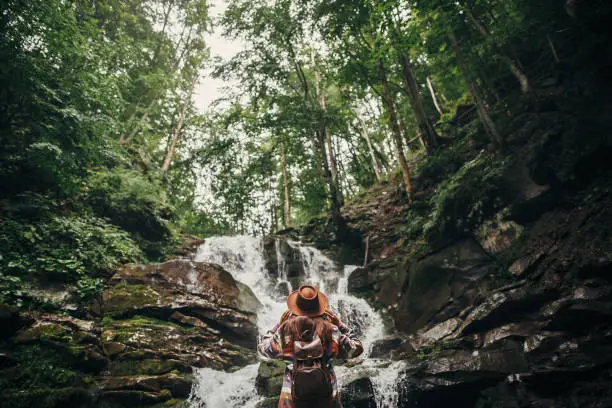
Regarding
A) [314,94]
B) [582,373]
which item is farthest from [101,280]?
[314,94]

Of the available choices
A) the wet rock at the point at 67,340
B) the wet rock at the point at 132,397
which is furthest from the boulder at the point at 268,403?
the wet rock at the point at 67,340

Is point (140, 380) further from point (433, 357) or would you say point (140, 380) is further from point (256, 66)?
point (256, 66)

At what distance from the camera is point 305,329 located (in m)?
2.85

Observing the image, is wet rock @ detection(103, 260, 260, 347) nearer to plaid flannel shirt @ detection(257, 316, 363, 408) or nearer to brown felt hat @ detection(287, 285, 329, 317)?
plaid flannel shirt @ detection(257, 316, 363, 408)

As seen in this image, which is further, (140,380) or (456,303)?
(456,303)

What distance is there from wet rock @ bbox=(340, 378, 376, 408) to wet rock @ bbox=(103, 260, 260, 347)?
4.24 m

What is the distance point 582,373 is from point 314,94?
2035cm

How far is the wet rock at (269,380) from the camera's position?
719cm

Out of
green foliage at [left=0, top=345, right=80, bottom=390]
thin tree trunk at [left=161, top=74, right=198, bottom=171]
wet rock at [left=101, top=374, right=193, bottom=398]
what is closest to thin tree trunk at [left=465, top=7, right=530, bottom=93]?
wet rock at [left=101, top=374, right=193, bottom=398]

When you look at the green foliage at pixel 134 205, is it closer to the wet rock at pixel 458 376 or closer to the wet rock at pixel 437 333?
the wet rock at pixel 437 333

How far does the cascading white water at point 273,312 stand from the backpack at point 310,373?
15.7 ft

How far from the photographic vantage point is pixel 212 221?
Result: 48.3 ft

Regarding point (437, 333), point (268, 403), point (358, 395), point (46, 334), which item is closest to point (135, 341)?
point (46, 334)

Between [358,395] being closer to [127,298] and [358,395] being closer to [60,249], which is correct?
[127,298]
